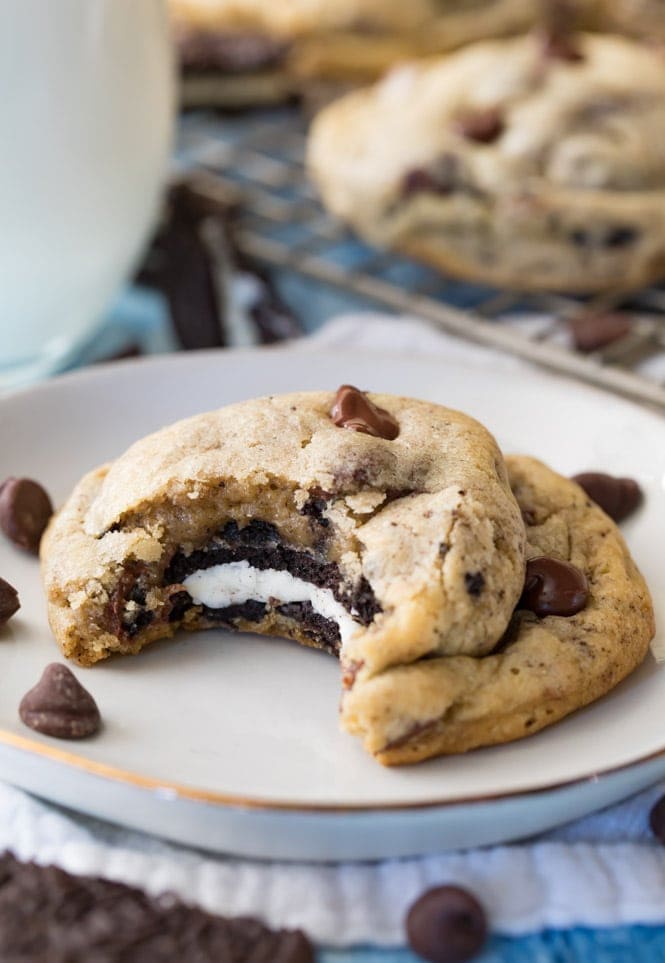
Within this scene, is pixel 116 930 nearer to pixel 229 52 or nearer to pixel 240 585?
pixel 240 585

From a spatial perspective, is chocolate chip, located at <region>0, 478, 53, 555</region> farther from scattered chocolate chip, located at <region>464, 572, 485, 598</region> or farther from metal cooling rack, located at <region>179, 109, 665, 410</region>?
metal cooling rack, located at <region>179, 109, 665, 410</region>

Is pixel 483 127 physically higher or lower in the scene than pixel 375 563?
higher

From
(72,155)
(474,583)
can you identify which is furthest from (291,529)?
(72,155)

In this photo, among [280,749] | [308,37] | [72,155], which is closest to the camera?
[280,749]

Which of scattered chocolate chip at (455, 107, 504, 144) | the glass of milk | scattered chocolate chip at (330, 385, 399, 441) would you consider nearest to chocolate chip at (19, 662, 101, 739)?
scattered chocolate chip at (330, 385, 399, 441)

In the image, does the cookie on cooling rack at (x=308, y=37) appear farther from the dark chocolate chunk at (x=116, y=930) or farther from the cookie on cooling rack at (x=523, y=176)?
the dark chocolate chunk at (x=116, y=930)

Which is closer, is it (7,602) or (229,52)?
(7,602)

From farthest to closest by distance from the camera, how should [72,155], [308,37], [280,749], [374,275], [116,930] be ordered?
[308,37]
[374,275]
[72,155]
[280,749]
[116,930]
